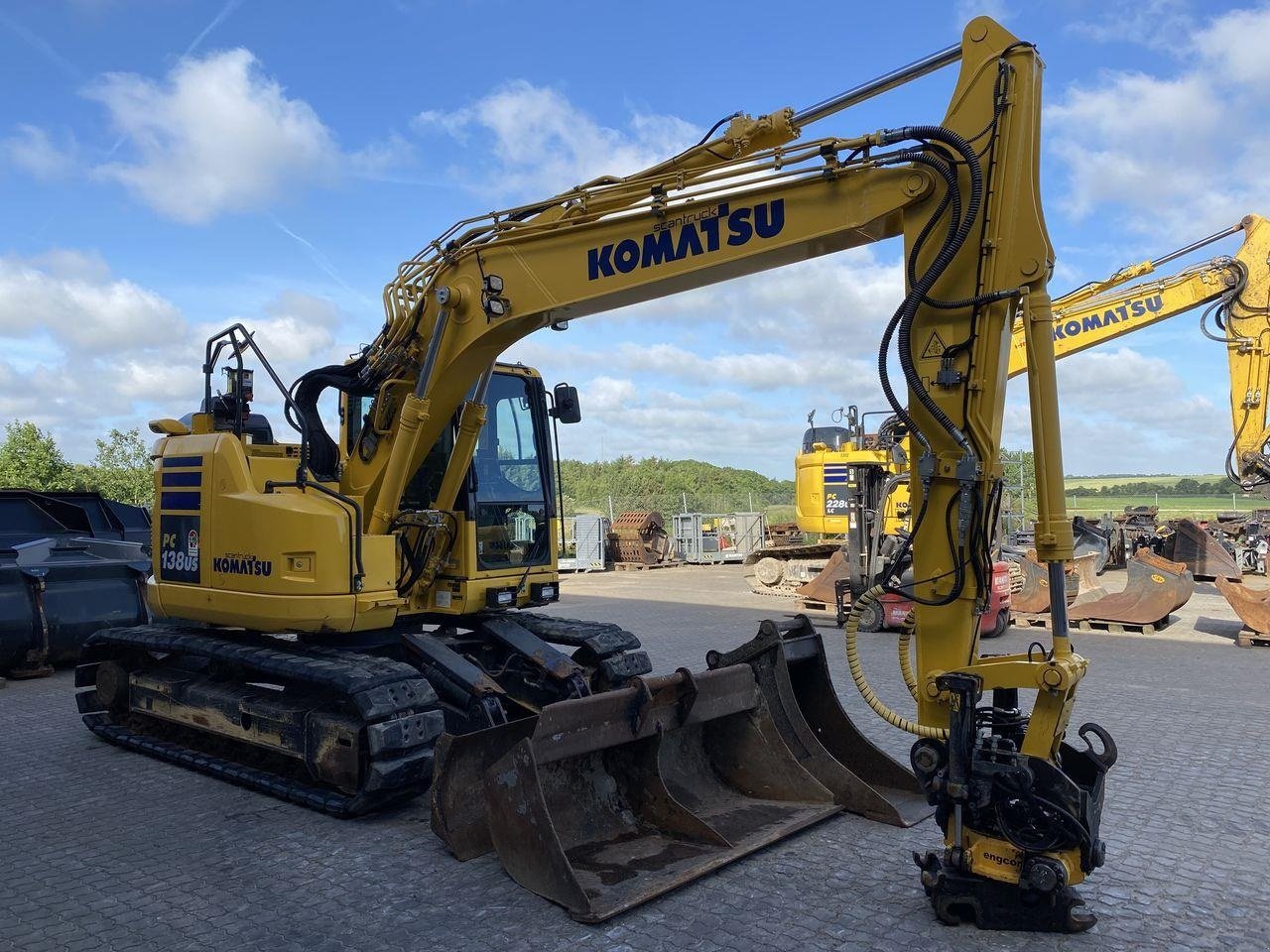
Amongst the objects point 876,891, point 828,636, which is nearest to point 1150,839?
point 876,891

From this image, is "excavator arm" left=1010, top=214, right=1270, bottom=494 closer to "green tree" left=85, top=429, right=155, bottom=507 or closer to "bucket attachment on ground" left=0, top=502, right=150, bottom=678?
"bucket attachment on ground" left=0, top=502, right=150, bottom=678

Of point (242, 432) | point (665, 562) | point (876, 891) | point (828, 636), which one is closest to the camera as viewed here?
point (876, 891)

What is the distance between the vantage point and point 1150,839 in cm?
512

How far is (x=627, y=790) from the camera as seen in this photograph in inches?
208

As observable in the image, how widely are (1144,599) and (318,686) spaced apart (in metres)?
11.6

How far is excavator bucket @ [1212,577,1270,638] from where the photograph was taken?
39.2ft

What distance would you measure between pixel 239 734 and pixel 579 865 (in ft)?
9.65

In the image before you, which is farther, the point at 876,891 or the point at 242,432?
the point at 242,432

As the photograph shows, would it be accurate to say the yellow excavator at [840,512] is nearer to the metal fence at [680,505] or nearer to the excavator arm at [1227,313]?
the excavator arm at [1227,313]

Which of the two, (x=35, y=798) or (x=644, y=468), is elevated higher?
(x=644, y=468)

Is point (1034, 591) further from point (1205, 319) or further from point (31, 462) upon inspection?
point (31, 462)

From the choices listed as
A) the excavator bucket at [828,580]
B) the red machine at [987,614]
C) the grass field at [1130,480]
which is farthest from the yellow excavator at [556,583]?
the grass field at [1130,480]

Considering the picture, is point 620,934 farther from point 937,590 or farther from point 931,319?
point 931,319

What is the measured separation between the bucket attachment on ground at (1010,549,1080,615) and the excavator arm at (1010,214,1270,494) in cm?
319
